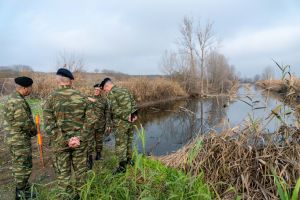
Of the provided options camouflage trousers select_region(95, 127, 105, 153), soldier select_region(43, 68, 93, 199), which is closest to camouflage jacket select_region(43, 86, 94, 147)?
soldier select_region(43, 68, 93, 199)

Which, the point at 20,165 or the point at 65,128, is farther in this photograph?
the point at 20,165

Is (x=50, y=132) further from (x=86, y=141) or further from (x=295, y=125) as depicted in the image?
(x=295, y=125)

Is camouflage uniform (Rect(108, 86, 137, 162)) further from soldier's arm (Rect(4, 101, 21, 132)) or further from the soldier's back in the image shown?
soldier's arm (Rect(4, 101, 21, 132))

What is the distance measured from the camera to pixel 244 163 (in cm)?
412

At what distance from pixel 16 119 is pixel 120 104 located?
199 cm

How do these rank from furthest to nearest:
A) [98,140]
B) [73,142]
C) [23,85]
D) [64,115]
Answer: [98,140] < [23,85] < [64,115] < [73,142]

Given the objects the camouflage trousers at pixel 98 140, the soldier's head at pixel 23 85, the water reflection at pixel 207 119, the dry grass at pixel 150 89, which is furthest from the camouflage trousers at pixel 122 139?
the dry grass at pixel 150 89

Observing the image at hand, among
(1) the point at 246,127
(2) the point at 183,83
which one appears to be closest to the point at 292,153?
(1) the point at 246,127

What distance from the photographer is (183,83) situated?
110 ft

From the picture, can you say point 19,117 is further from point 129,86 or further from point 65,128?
point 129,86

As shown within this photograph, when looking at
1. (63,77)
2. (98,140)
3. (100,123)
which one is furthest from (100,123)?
(63,77)

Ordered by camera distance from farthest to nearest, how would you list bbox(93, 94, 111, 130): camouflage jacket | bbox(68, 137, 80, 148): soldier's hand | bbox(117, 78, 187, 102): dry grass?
bbox(117, 78, 187, 102): dry grass
bbox(93, 94, 111, 130): camouflage jacket
bbox(68, 137, 80, 148): soldier's hand

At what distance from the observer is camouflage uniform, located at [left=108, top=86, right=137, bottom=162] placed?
5.46 meters

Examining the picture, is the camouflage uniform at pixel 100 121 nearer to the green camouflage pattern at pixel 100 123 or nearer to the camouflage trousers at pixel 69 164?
the green camouflage pattern at pixel 100 123
